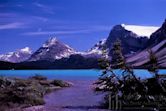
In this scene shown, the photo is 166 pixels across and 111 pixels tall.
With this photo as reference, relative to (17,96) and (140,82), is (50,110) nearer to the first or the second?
(17,96)

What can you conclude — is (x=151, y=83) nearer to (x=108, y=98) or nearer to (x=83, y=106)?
(x=108, y=98)

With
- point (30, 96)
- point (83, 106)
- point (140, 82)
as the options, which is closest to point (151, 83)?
point (140, 82)

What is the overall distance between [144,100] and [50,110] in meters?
7.58

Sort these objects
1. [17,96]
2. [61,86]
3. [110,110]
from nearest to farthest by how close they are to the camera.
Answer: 1. [110,110]
2. [17,96]
3. [61,86]

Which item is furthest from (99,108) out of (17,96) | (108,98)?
(17,96)

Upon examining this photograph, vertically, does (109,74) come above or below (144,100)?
above

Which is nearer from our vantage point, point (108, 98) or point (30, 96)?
point (108, 98)

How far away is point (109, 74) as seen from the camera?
112ft

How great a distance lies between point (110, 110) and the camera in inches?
1204

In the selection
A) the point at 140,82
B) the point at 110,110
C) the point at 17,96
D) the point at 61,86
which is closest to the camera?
the point at 110,110

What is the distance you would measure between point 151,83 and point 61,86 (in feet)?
105

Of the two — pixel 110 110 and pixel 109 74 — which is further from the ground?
pixel 109 74

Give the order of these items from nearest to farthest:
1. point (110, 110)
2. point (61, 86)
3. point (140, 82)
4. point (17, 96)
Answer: point (110, 110), point (140, 82), point (17, 96), point (61, 86)

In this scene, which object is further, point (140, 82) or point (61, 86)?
point (61, 86)
